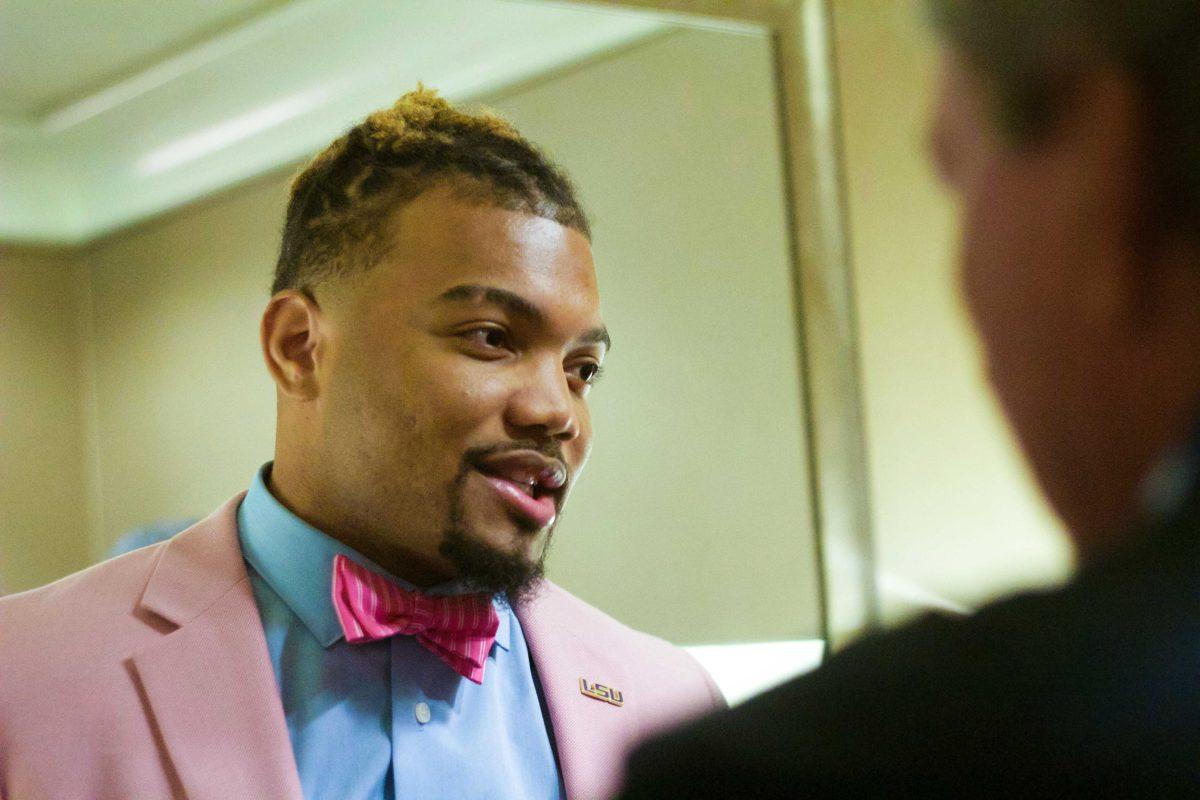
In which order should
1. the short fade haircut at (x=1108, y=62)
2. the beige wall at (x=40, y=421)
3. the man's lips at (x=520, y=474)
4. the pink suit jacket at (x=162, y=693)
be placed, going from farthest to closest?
the beige wall at (x=40, y=421), the man's lips at (x=520, y=474), the pink suit jacket at (x=162, y=693), the short fade haircut at (x=1108, y=62)

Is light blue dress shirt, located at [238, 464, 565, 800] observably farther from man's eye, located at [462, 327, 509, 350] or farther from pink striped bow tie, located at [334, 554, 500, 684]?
man's eye, located at [462, 327, 509, 350]

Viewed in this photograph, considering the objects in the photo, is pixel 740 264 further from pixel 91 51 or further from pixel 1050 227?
pixel 1050 227

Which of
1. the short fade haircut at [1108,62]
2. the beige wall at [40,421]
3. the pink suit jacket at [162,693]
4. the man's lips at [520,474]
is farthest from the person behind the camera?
the beige wall at [40,421]

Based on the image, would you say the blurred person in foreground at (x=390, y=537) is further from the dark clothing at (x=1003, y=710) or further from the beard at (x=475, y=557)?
the dark clothing at (x=1003, y=710)

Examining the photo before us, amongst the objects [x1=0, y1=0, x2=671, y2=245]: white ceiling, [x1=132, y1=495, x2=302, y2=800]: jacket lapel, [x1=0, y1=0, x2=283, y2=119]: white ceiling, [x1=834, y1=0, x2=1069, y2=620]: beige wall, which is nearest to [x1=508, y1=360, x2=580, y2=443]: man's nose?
[x1=132, y1=495, x2=302, y2=800]: jacket lapel

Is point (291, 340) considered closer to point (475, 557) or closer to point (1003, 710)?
point (475, 557)

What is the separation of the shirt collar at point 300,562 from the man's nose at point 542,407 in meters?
0.15

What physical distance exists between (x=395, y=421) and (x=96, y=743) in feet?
0.92

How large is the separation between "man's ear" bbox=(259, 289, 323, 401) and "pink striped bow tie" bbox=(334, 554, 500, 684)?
0.15 metres

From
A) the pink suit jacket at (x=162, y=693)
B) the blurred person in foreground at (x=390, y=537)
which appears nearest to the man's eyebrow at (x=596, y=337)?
the blurred person in foreground at (x=390, y=537)

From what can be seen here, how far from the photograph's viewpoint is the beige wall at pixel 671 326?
0.97 metres

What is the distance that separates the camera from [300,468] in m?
0.87

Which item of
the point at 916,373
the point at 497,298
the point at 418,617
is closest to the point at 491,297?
the point at 497,298

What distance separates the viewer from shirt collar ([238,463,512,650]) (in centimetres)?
82
